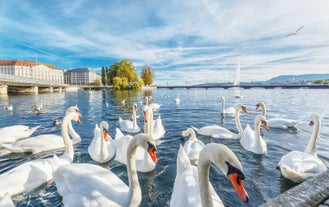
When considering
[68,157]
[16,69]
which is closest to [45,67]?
[16,69]

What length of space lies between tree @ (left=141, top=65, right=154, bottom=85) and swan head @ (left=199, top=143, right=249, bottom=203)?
82.9 m

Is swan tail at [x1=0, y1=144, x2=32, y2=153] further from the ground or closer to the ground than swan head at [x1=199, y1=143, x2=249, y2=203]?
closer to the ground

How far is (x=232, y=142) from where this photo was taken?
7.46 meters

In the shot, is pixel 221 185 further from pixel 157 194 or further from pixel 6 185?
pixel 6 185

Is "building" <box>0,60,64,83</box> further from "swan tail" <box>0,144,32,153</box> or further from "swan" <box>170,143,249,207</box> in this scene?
"swan" <box>170,143,249,207</box>

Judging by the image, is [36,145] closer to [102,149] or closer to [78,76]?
[102,149]

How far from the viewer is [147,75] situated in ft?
278

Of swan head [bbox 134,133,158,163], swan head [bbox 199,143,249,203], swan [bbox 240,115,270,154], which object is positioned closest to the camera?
swan head [bbox 199,143,249,203]

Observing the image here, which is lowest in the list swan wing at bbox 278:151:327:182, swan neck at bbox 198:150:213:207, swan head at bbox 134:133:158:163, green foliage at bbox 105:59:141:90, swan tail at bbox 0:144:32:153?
swan tail at bbox 0:144:32:153

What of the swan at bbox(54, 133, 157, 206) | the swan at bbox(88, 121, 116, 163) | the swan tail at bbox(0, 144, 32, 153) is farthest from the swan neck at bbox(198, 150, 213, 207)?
the swan tail at bbox(0, 144, 32, 153)

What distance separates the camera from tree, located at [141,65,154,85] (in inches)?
3312

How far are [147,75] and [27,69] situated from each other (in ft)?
263

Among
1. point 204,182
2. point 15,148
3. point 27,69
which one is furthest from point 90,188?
point 27,69

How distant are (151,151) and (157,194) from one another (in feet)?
6.16
